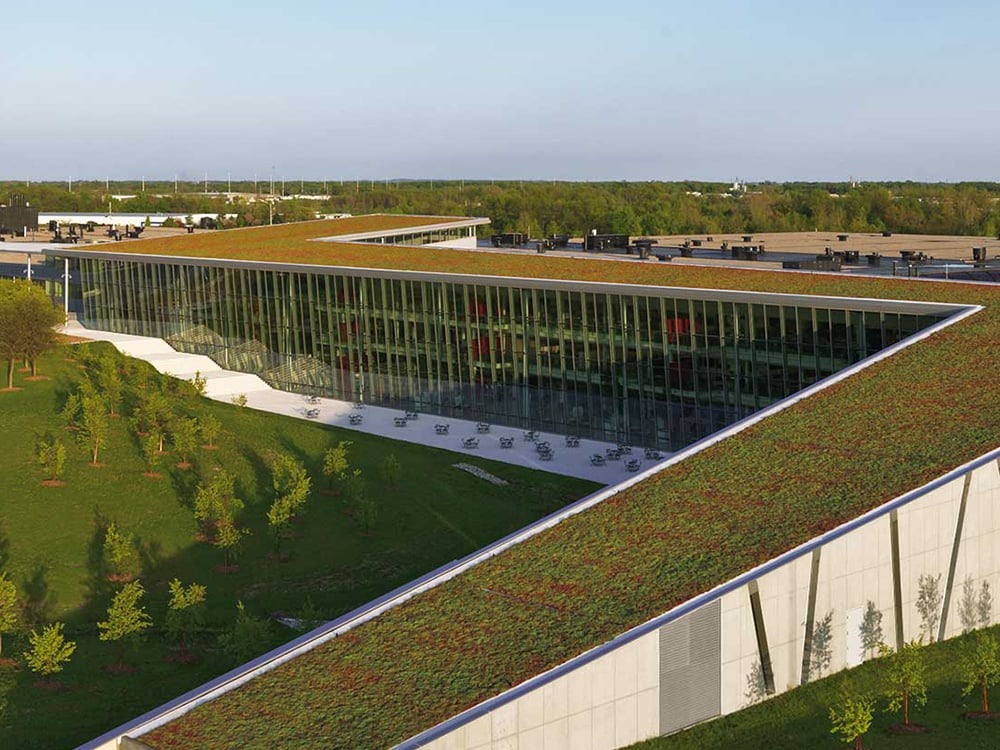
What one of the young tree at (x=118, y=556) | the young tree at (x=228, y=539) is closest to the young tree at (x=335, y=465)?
the young tree at (x=228, y=539)

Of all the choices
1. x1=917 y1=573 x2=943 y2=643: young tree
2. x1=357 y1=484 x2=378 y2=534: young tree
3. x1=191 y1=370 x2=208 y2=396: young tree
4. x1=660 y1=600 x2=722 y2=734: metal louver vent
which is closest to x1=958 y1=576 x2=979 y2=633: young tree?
x1=917 y1=573 x2=943 y2=643: young tree

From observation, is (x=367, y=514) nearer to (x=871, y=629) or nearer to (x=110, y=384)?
(x=871, y=629)

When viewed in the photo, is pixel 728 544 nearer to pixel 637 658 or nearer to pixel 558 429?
pixel 637 658

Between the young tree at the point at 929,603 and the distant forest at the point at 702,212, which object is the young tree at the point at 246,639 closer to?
the young tree at the point at 929,603

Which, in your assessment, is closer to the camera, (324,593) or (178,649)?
(178,649)

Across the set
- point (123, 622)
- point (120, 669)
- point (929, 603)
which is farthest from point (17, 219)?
point (929, 603)

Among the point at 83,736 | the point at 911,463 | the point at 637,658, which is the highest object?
the point at 911,463

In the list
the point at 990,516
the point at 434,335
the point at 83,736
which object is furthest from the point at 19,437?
the point at 990,516

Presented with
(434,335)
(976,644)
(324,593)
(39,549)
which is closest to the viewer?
(976,644)
